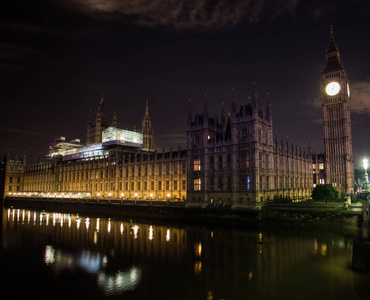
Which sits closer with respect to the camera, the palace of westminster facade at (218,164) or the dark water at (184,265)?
the dark water at (184,265)

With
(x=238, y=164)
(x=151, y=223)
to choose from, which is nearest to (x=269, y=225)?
(x=238, y=164)

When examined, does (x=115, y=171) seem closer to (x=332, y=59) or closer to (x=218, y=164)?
(x=218, y=164)

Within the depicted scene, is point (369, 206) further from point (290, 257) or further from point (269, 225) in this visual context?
point (269, 225)

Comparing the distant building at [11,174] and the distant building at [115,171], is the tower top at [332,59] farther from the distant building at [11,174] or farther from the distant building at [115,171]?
the distant building at [11,174]

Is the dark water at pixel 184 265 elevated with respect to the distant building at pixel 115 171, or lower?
lower

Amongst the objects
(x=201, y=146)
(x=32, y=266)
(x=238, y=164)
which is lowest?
(x=32, y=266)

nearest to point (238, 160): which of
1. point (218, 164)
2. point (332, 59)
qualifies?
point (218, 164)

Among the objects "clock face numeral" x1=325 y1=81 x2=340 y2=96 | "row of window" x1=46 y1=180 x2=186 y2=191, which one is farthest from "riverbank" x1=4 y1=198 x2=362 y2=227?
"clock face numeral" x1=325 y1=81 x2=340 y2=96

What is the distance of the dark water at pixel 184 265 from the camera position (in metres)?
25.8

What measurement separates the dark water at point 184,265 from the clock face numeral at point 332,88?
73189mm

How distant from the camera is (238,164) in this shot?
6881 centimetres

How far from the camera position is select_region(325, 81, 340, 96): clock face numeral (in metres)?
108

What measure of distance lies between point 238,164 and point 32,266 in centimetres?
4702

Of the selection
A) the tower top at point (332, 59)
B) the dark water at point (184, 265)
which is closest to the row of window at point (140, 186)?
the dark water at point (184, 265)
